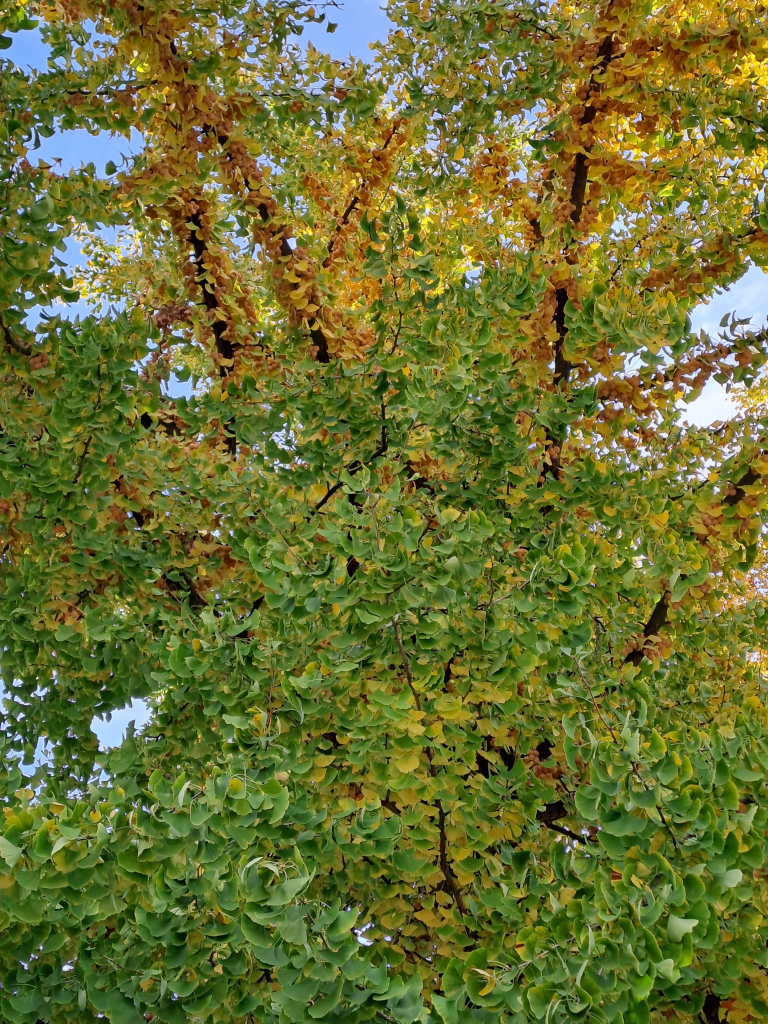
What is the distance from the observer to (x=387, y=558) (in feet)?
9.52

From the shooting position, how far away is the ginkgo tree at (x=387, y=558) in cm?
265

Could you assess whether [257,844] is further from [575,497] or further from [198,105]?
[198,105]

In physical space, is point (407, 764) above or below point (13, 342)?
below

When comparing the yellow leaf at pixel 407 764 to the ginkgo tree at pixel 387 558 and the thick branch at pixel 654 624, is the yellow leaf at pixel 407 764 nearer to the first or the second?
the ginkgo tree at pixel 387 558

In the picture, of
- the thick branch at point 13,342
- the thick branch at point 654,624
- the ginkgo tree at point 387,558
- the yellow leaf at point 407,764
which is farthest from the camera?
the thick branch at point 654,624

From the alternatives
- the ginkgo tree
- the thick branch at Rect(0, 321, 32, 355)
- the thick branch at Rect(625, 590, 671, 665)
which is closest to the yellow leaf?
the ginkgo tree

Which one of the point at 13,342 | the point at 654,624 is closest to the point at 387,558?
the point at 13,342

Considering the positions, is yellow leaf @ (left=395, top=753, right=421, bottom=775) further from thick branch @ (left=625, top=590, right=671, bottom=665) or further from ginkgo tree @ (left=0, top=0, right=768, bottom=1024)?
thick branch @ (left=625, top=590, right=671, bottom=665)

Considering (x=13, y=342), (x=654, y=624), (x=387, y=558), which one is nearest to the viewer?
(x=387, y=558)

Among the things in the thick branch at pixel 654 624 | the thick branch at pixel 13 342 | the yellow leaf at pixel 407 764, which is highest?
the thick branch at pixel 13 342

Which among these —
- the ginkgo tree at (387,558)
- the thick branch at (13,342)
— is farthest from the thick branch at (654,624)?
the thick branch at (13,342)

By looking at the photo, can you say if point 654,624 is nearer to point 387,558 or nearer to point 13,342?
point 387,558

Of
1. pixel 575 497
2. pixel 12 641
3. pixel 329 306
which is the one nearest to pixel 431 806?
pixel 575 497

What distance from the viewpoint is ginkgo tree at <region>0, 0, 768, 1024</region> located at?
265 cm
